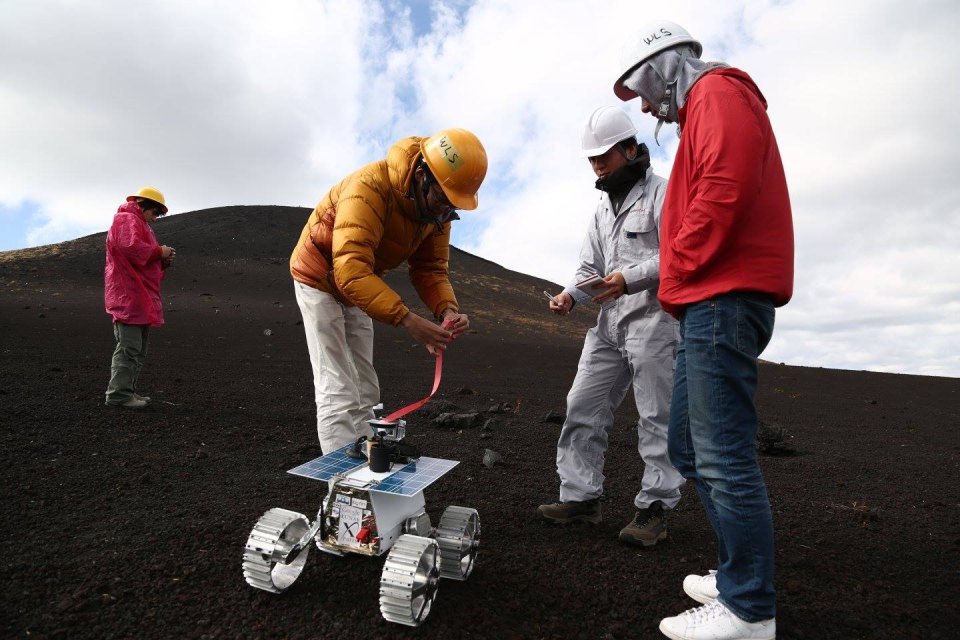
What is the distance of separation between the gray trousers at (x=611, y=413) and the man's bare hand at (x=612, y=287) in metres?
0.33

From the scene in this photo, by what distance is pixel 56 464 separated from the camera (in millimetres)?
4566

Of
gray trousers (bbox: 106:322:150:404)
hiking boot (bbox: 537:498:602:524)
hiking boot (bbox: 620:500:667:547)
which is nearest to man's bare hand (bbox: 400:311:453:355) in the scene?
hiking boot (bbox: 537:498:602:524)

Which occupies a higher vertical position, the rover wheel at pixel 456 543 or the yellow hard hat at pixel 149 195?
the yellow hard hat at pixel 149 195

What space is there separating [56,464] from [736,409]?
4.68m

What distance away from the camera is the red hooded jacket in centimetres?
218

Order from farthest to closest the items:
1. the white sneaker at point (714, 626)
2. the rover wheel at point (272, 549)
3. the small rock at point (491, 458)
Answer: the small rock at point (491, 458), the rover wheel at point (272, 549), the white sneaker at point (714, 626)

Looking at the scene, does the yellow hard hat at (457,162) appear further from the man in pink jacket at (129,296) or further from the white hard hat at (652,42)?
the man in pink jacket at (129,296)

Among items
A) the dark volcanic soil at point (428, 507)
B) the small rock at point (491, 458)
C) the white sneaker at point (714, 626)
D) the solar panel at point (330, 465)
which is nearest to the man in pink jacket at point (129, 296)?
the dark volcanic soil at point (428, 507)

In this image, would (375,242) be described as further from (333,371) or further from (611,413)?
(611,413)

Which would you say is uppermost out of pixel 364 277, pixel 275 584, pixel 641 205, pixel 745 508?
pixel 641 205

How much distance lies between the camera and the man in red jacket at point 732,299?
2205 mm

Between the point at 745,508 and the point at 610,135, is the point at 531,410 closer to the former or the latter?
the point at 610,135

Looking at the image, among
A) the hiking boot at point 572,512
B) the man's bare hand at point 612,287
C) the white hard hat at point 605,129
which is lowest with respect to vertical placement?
the hiking boot at point 572,512

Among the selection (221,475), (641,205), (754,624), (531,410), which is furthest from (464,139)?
(531,410)
